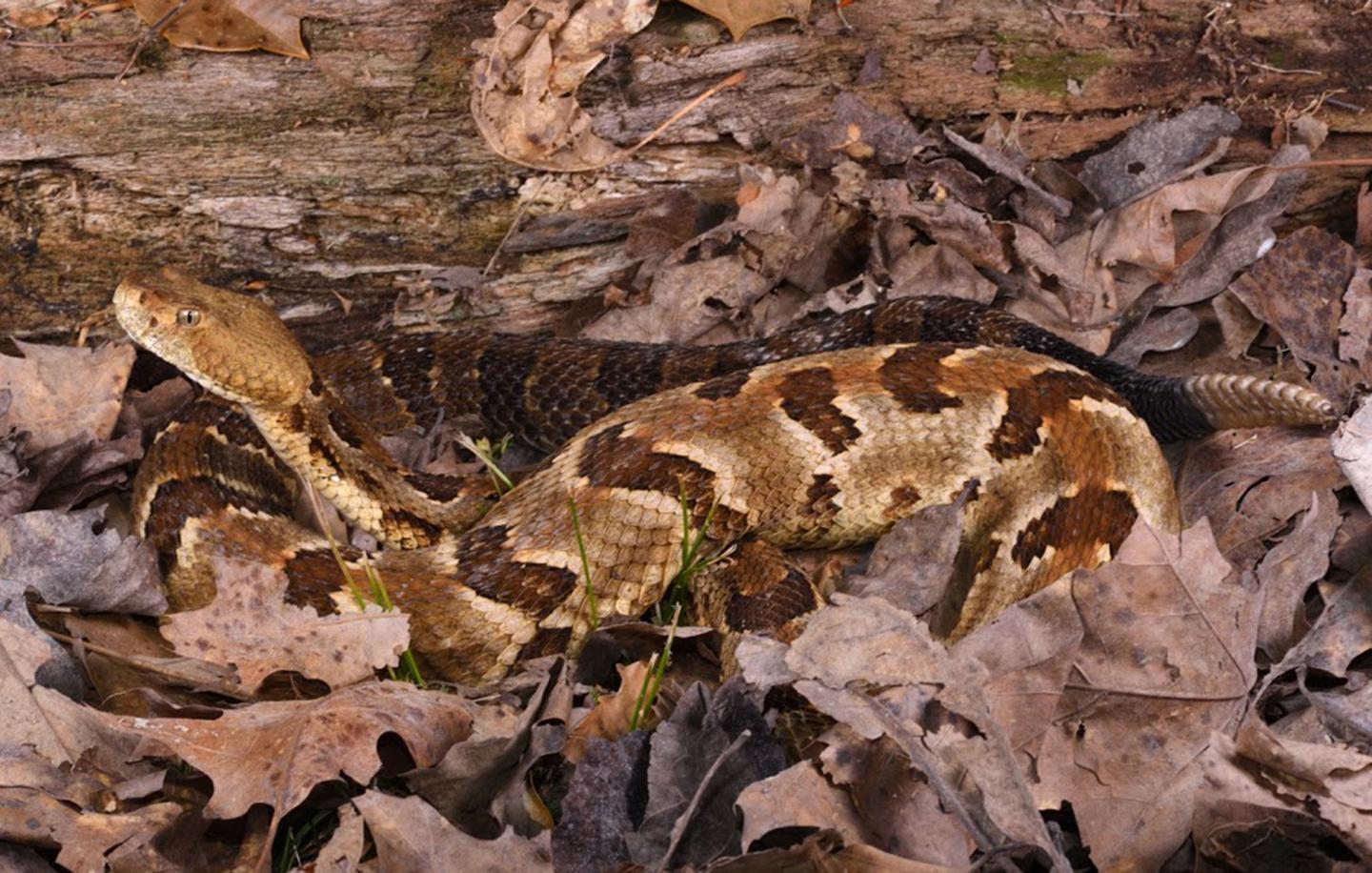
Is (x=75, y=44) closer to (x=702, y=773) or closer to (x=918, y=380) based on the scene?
(x=918, y=380)

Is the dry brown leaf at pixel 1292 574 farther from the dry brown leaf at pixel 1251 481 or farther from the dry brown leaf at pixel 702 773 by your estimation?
the dry brown leaf at pixel 702 773

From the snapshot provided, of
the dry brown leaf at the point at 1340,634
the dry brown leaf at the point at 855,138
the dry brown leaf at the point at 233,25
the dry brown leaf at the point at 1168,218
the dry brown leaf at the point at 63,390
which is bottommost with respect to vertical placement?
the dry brown leaf at the point at 63,390

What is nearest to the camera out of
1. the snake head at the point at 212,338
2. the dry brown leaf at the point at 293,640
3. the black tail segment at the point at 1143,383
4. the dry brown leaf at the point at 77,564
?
the dry brown leaf at the point at 293,640

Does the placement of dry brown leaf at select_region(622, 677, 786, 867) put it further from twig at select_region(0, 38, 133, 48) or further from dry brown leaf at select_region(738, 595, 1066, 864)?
twig at select_region(0, 38, 133, 48)

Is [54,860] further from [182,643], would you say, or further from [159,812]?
[182,643]

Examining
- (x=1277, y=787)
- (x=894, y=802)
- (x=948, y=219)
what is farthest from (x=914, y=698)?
(x=948, y=219)

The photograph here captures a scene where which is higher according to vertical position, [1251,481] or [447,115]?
[447,115]

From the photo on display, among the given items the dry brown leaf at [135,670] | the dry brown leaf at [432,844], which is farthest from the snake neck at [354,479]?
the dry brown leaf at [432,844]
